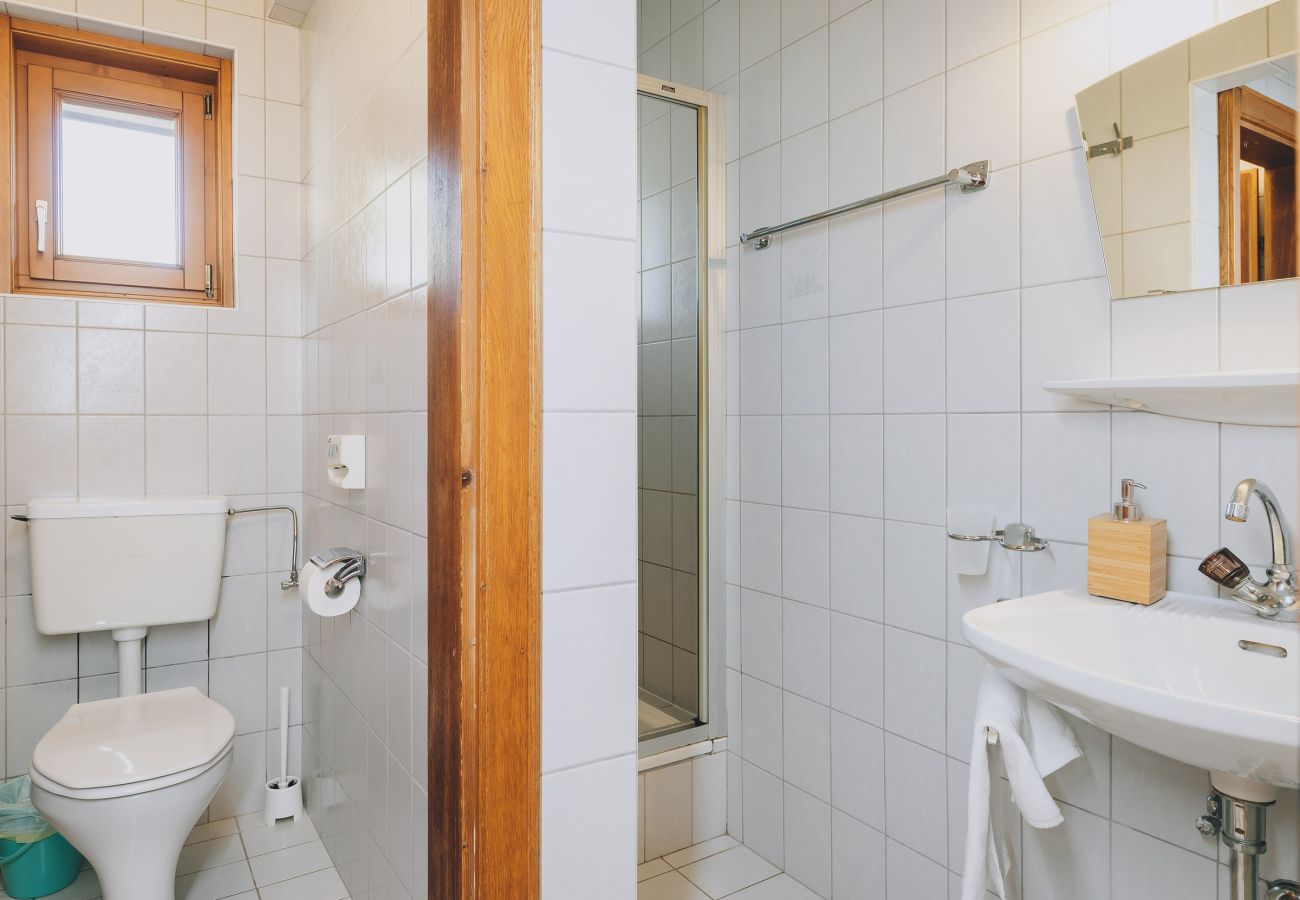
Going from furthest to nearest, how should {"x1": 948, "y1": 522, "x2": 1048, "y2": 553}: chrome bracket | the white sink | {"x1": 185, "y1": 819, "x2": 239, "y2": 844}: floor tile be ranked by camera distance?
{"x1": 185, "y1": 819, "x2": 239, "y2": 844}: floor tile
{"x1": 948, "y1": 522, "x2": 1048, "y2": 553}: chrome bracket
the white sink

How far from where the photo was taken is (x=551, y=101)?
1.03 m

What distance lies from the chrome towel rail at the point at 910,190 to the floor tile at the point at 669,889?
1.68 metres

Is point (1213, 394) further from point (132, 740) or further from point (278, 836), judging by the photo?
point (278, 836)

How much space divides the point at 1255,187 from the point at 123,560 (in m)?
2.45

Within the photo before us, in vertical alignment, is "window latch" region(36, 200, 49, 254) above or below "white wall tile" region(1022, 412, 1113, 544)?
above

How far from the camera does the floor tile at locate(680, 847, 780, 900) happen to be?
1.90 meters

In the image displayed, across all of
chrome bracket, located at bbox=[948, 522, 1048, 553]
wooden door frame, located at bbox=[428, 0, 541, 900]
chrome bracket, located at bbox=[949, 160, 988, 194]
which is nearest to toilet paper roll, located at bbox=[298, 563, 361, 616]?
wooden door frame, located at bbox=[428, 0, 541, 900]

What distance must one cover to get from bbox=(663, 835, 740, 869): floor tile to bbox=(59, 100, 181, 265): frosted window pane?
2.20 meters

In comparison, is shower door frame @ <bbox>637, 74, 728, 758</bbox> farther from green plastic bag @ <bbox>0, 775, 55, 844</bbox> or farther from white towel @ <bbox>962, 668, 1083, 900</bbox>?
green plastic bag @ <bbox>0, 775, 55, 844</bbox>

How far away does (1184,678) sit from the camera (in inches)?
41.9

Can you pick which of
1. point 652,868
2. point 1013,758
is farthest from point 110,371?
point 1013,758

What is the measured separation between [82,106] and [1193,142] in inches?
104

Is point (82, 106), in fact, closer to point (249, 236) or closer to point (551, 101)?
point (249, 236)

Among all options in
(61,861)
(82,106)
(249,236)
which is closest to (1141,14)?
(249,236)
